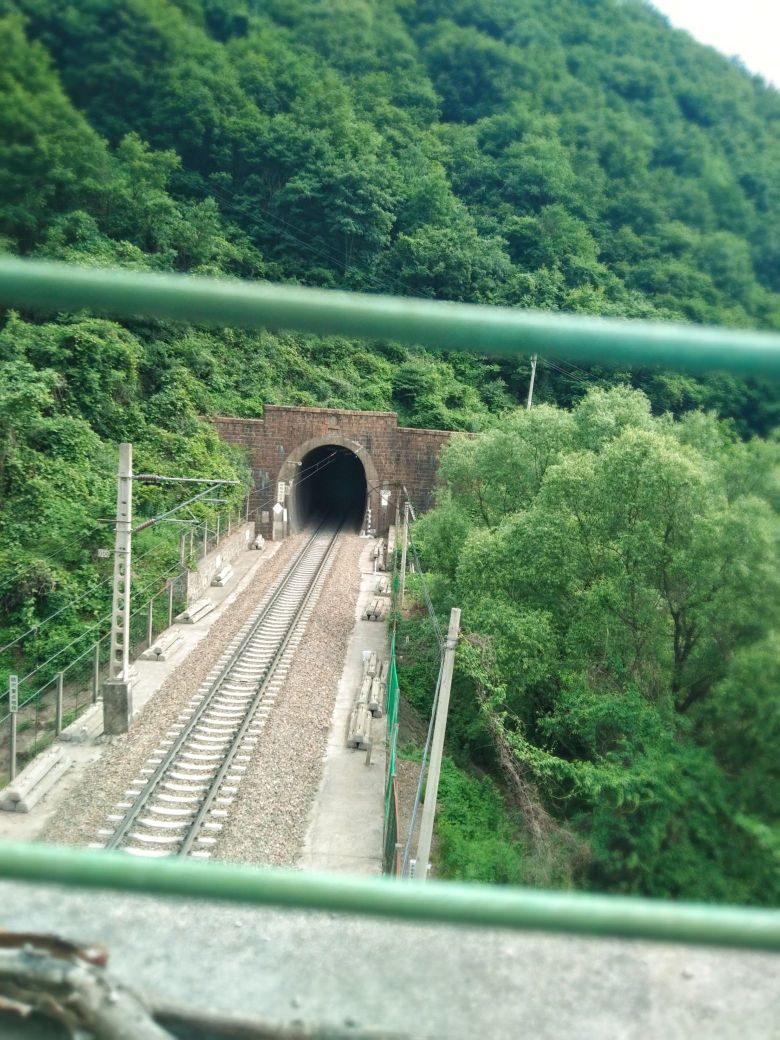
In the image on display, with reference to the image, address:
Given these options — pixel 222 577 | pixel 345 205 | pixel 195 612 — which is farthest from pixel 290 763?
pixel 345 205

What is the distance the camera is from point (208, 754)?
9.85 meters

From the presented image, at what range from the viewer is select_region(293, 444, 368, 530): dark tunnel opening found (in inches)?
1185

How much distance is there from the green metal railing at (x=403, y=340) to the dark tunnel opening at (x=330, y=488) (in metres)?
26.8

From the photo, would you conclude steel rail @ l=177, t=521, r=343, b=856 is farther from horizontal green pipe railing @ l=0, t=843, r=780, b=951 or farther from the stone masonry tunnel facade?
the stone masonry tunnel facade

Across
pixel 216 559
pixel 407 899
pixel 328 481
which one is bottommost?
pixel 328 481

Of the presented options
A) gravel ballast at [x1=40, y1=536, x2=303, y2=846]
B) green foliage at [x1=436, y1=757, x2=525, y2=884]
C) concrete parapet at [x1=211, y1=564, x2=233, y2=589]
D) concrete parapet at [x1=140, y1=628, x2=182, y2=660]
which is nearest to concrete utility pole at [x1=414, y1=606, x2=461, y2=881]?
green foliage at [x1=436, y1=757, x2=525, y2=884]

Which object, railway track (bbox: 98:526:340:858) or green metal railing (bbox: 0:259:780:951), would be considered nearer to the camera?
green metal railing (bbox: 0:259:780:951)

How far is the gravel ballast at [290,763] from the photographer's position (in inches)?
310

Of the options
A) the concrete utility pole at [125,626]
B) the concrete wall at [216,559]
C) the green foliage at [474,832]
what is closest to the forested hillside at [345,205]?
the concrete wall at [216,559]

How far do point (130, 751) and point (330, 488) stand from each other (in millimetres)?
26965

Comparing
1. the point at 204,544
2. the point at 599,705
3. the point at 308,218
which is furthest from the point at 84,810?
the point at 308,218

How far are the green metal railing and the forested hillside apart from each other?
0.29m

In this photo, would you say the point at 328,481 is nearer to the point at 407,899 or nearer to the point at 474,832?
the point at 474,832

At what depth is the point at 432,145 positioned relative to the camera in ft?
87.2
